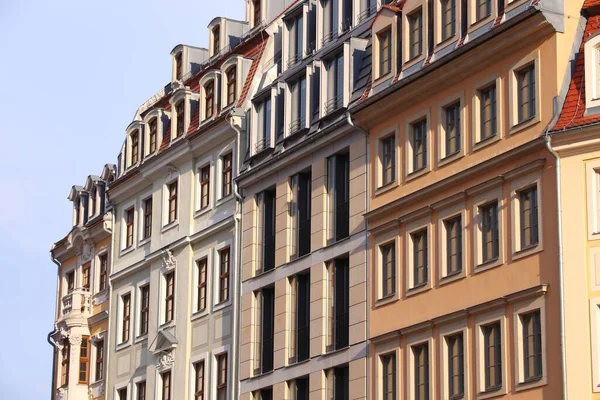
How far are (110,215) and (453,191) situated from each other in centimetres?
2776

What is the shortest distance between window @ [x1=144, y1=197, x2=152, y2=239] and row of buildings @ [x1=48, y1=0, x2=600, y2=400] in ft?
0.61

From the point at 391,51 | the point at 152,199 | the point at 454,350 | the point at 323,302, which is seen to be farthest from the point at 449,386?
the point at 152,199

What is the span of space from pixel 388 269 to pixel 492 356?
7001 mm

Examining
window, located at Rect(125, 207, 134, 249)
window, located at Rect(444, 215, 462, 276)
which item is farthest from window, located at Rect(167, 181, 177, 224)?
window, located at Rect(444, 215, 462, 276)

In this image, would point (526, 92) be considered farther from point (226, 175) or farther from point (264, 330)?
point (226, 175)

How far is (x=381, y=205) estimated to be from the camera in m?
54.5

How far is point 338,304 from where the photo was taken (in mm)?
56719

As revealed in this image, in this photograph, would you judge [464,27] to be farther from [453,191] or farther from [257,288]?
[257,288]

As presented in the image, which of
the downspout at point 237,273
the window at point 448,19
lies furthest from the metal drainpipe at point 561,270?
the downspout at point 237,273

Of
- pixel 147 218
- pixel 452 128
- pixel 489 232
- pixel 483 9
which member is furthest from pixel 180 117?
pixel 489 232

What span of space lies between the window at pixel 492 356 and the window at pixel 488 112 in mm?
5913

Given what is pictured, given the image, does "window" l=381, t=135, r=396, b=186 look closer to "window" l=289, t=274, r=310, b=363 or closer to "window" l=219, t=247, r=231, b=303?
"window" l=289, t=274, r=310, b=363

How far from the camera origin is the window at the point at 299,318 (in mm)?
58312

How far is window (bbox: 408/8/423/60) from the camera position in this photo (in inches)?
2128
